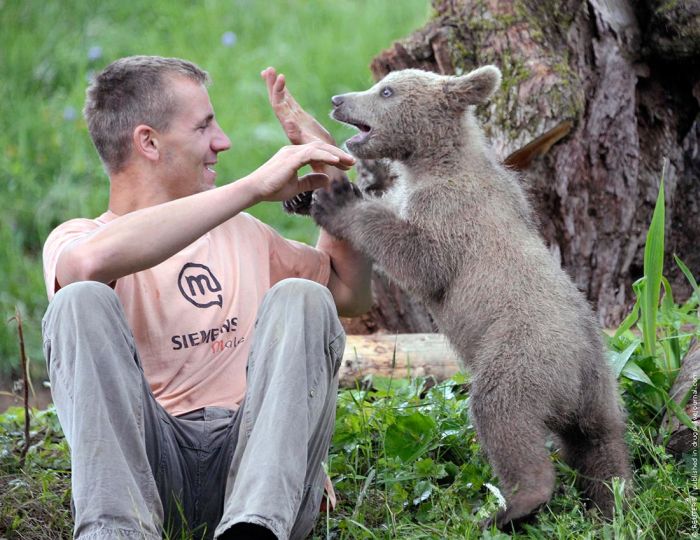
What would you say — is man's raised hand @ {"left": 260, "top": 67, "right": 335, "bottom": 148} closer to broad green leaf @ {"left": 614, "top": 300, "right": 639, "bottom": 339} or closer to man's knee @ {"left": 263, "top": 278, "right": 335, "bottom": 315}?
man's knee @ {"left": 263, "top": 278, "right": 335, "bottom": 315}

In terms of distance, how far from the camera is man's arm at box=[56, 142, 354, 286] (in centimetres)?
340

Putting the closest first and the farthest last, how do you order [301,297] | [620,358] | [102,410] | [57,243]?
[102,410] → [301,297] → [57,243] → [620,358]

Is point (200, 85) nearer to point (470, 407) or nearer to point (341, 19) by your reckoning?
point (470, 407)

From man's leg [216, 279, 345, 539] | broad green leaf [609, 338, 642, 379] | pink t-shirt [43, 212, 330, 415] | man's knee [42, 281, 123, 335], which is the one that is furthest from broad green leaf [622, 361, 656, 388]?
man's knee [42, 281, 123, 335]

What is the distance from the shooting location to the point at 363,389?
16.9 feet

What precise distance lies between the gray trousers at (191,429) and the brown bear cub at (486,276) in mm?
682

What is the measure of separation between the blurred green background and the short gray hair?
3.37 m

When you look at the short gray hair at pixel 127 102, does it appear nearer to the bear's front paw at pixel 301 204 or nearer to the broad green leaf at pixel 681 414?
the bear's front paw at pixel 301 204

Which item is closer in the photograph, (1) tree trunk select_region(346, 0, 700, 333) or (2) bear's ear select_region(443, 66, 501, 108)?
(2) bear's ear select_region(443, 66, 501, 108)

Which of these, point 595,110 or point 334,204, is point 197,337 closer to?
point 334,204

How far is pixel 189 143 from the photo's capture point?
3.93 meters

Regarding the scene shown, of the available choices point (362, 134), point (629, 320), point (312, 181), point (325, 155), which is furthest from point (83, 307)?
point (629, 320)

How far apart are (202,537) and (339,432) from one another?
103 cm

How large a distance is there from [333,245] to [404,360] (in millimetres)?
1150
